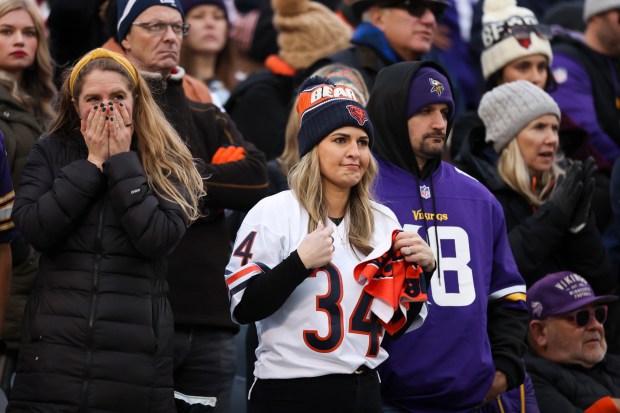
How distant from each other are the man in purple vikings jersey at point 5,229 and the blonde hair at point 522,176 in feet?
10.7

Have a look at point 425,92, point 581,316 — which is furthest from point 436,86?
point 581,316

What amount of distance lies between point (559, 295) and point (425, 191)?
1.68 metres

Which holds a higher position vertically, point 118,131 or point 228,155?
point 118,131

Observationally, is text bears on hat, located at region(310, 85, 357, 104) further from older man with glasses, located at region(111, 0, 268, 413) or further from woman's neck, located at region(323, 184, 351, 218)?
older man with glasses, located at region(111, 0, 268, 413)

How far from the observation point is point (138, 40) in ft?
20.4

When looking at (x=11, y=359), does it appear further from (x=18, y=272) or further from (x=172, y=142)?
(x=172, y=142)

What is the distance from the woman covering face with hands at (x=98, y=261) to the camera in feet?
15.6

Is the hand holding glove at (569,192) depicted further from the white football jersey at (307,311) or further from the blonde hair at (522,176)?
the white football jersey at (307,311)

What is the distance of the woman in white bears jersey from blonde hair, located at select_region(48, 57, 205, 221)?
35 cm

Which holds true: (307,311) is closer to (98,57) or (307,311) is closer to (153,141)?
(153,141)

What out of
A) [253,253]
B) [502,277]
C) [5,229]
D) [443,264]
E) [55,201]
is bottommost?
[502,277]

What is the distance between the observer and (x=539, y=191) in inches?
293

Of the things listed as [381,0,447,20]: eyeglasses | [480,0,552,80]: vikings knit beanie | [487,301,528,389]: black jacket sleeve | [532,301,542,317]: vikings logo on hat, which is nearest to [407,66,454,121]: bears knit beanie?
[487,301,528,389]: black jacket sleeve

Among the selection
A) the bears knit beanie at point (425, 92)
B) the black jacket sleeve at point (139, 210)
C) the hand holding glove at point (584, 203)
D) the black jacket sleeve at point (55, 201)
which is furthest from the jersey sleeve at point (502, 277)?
the black jacket sleeve at point (55, 201)
